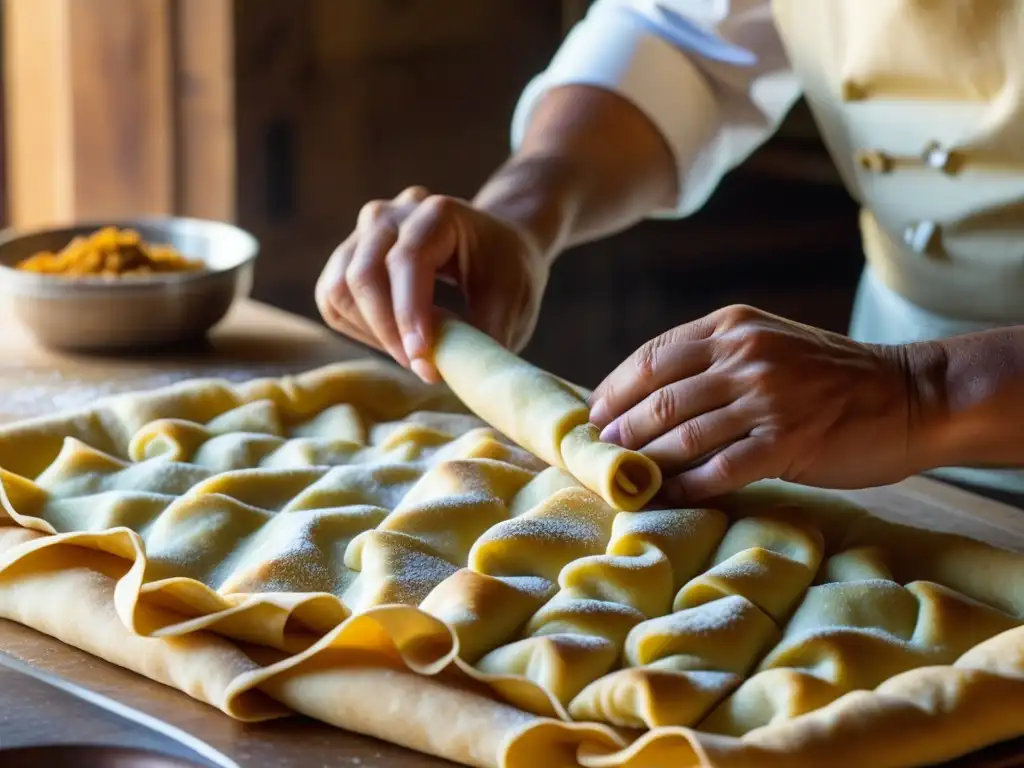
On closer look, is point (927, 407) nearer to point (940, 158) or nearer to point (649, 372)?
point (649, 372)

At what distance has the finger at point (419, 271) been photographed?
1.39 meters

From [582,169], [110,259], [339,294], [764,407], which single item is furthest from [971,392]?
[110,259]

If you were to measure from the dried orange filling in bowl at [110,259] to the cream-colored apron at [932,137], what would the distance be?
0.84m

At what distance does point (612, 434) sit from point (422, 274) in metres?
0.35

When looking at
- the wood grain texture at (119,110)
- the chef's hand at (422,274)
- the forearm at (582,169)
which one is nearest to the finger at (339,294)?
the chef's hand at (422,274)

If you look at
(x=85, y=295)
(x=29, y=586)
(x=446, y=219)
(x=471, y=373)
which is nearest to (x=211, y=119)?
(x=85, y=295)

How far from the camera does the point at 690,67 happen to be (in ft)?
6.04

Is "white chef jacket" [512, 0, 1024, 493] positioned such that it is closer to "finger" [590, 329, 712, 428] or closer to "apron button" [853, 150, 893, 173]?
"apron button" [853, 150, 893, 173]

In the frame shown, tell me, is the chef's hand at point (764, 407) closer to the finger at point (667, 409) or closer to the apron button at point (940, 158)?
the finger at point (667, 409)

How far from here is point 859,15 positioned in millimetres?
1525

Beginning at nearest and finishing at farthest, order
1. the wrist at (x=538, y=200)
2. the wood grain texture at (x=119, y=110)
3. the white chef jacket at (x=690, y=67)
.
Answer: the wrist at (x=538, y=200) < the white chef jacket at (x=690, y=67) < the wood grain texture at (x=119, y=110)

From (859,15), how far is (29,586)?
3.47 ft

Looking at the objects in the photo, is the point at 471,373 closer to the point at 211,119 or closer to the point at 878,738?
the point at 878,738

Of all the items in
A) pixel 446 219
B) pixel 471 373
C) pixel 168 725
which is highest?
pixel 446 219
